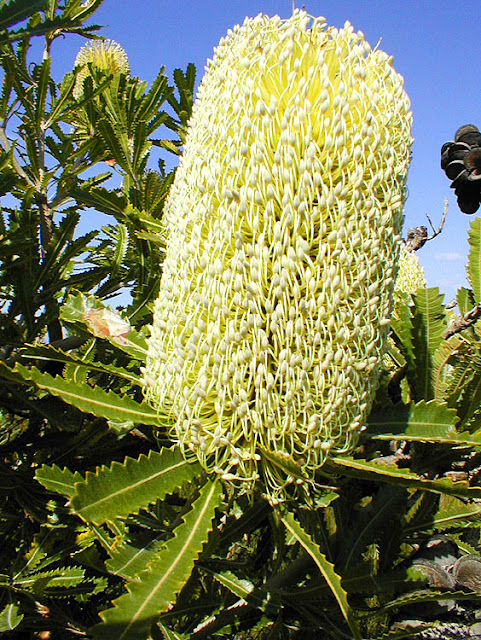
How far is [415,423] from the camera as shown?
126 centimetres

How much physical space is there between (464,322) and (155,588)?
41.4 inches

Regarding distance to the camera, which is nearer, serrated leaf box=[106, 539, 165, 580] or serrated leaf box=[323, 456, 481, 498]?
serrated leaf box=[323, 456, 481, 498]

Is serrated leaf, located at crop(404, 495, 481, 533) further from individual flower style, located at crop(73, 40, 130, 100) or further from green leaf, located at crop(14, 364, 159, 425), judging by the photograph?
individual flower style, located at crop(73, 40, 130, 100)

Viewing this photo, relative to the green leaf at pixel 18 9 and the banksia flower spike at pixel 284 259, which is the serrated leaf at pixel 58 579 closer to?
the banksia flower spike at pixel 284 259

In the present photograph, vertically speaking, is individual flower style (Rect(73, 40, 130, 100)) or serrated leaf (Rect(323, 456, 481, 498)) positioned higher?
individual flower style (Rect(73, 40, 130, 100))

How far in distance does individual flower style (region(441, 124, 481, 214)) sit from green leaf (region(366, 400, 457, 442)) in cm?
92

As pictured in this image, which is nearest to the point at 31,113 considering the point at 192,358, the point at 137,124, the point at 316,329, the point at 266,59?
the point at 137,124

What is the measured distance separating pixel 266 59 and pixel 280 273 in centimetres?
53

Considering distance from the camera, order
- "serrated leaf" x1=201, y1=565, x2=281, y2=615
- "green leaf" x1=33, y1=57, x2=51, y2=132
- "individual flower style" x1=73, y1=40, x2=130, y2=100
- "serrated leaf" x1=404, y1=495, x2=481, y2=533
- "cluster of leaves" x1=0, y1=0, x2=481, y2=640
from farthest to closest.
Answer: "individual flower style" x1=73, y1=40, x2=130, y2=100, "green leaf" x1=33, y1=57, x2=51, y2=132, "serrated leaf" x1=404, y1=495, x2=481, y2=533, "serrated leaf" x1=201, y1=565, x2=281, y2=615, "cluster of leaves" x1=0, y1=0, x2=481, y2=640

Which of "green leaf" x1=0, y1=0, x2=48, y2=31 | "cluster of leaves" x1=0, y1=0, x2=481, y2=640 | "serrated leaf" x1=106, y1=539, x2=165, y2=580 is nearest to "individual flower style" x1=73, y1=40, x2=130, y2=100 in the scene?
"cluster of leaves" x1=0, y1=0, x2=481, y2=640

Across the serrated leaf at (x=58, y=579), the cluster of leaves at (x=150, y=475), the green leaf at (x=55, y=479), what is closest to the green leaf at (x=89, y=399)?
the cluster of leaves at (x=150, y=475)

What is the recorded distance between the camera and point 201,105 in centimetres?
135

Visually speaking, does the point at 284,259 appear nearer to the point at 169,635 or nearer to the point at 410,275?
the point at 169,635

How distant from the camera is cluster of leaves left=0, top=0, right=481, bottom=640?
1.10m
